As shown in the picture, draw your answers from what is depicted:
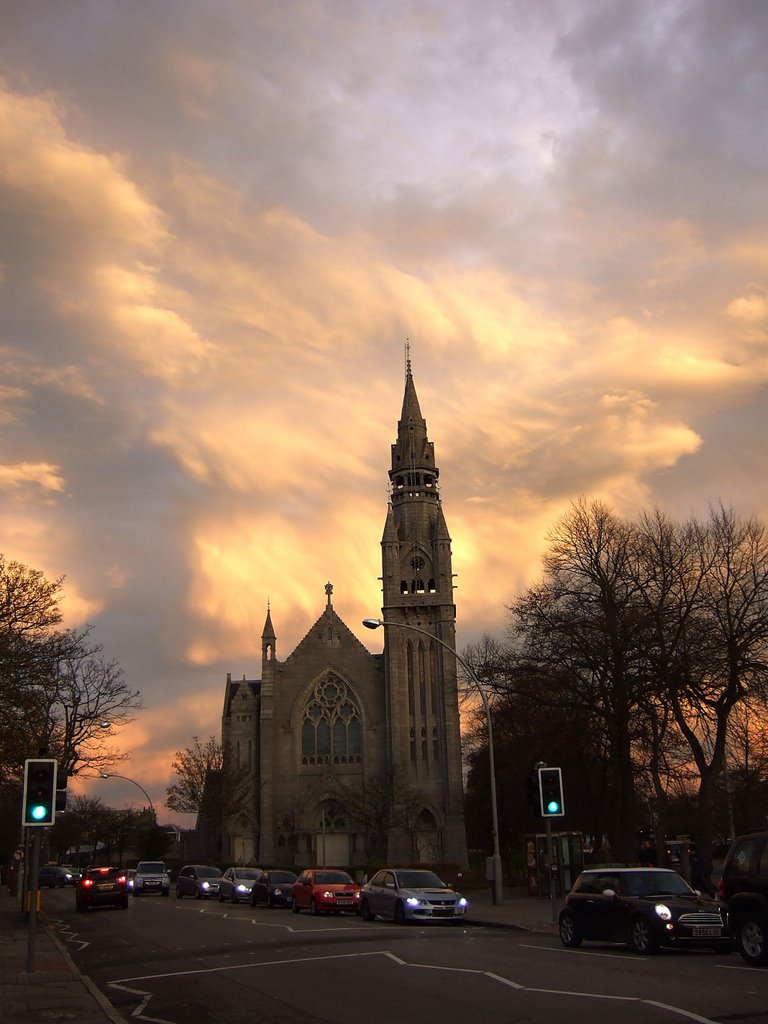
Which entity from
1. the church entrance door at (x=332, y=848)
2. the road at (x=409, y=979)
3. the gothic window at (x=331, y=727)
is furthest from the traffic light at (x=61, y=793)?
the gothic window at (x=331, y=727)

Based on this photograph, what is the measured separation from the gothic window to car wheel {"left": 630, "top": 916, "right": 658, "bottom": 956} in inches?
2372

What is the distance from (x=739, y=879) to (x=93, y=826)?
13011 cm

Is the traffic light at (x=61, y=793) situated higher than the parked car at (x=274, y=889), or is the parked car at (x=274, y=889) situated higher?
the traffic light at (x=61, y=793)

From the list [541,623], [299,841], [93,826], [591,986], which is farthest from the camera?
[93,826]

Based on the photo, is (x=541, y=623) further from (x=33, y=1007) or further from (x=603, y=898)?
(x=33, y=1007)

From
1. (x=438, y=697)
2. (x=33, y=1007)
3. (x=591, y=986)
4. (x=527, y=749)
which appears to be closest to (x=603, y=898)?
(x=591, y=986)

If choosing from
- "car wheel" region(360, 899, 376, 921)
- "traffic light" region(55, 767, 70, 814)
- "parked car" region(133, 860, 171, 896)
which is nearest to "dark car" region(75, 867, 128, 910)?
"traffic light" region(55, 767, 70, 814)

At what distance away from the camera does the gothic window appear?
250 ft

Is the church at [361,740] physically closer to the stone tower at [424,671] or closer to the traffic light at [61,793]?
the stone tower at [424,671]

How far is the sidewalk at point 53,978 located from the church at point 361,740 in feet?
139

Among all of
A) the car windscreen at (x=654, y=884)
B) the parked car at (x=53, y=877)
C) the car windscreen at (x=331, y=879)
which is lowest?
the parked car at (x=53, y=877)

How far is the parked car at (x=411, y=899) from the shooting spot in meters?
25.1

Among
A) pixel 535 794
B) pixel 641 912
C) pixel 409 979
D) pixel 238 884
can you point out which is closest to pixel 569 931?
pixel 641 912

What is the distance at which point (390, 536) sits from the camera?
262 feet
